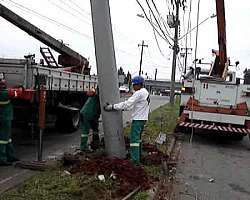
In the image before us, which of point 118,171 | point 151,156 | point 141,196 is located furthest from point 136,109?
point 141,196

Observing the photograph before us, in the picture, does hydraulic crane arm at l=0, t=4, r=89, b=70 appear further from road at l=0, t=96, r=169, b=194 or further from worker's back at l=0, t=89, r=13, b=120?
worker's back at l=0, t=89, r=13, b=120

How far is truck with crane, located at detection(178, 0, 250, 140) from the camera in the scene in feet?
47.2

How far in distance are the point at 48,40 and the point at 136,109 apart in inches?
349

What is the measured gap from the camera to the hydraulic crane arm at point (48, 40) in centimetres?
1430

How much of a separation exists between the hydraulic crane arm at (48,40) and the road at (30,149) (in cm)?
350

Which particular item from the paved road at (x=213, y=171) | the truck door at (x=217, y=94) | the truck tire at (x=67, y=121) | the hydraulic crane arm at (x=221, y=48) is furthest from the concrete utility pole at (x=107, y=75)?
the hydraulic crane arm at (x=221, y=48)

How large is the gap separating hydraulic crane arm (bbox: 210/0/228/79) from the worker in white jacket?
7349 mm

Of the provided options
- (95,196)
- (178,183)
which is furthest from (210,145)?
(95,196)

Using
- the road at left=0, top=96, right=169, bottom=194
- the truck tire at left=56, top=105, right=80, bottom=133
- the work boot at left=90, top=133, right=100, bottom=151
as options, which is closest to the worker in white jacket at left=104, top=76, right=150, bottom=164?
the work boot at left=90, top=133, right=100, bottom=151

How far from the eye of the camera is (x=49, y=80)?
1175 cm

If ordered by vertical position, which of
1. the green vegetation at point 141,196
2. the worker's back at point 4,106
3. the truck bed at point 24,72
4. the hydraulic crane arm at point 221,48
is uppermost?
the hydraulic crane arm at point 221,48

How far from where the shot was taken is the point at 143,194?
6.73 metres

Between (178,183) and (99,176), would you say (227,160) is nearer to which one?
(178,183)

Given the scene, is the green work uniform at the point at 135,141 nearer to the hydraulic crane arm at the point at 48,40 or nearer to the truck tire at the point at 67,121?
the truck tire at the point at 67,121
